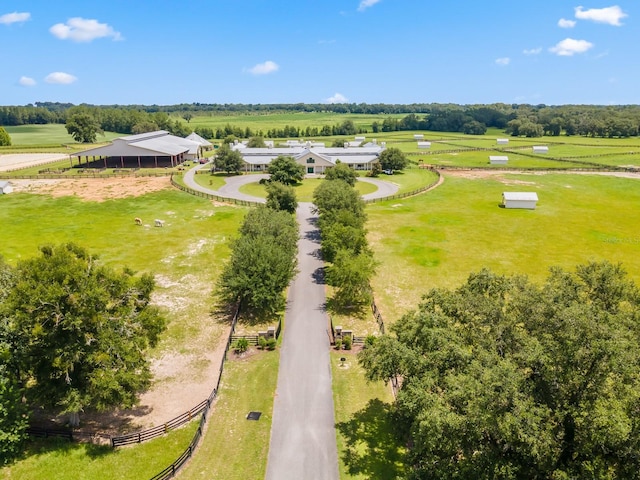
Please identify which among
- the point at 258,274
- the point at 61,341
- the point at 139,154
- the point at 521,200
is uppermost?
→ the point at 139,154

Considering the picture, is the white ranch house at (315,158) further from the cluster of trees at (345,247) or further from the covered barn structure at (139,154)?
the cluster of trees at (345,247)

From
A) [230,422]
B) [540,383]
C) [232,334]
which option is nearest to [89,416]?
[230,422]

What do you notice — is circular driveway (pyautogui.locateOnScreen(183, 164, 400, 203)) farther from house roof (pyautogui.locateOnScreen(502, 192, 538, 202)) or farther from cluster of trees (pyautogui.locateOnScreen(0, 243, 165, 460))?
cluster of trees (pyautogui.locateOnScreen(0, 243, 165, 460))

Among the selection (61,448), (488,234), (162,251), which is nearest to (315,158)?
(488,234)

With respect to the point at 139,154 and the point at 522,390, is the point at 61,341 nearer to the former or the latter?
the point at 522,390

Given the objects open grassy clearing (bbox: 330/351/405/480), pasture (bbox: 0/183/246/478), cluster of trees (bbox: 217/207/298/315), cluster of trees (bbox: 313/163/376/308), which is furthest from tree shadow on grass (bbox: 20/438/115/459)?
cluster of trees (bbox: 313/163/376/308)

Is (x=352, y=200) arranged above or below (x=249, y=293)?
above

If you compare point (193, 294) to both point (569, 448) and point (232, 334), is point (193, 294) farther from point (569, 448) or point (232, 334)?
point (569, 448)
